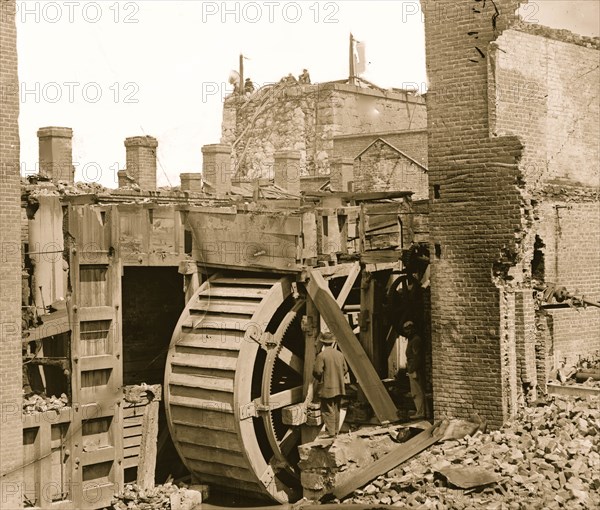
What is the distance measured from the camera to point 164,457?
1472 cm

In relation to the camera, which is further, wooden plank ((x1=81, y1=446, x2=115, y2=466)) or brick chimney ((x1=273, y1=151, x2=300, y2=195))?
brick chimney ((x1=273, y1=151, x2=300, y2=195))

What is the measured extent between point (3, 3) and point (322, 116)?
23.1 metres

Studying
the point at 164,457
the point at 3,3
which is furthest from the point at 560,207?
the point at 3,3

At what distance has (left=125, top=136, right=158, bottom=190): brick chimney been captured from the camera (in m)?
23.9

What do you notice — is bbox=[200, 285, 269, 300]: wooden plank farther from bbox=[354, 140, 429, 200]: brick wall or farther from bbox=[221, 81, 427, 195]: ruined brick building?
bbox=[221, 81, 427, 195]: ruined brick building

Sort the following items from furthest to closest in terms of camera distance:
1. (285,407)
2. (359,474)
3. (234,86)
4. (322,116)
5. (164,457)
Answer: (234,86) → (322,116) → (164,457) → (285,407) → (359,474)

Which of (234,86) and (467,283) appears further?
(234,86)

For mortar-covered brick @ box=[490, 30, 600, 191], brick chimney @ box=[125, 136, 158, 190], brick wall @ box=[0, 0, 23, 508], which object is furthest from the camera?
brick chimney @ box=[125, 136, 158, 190]

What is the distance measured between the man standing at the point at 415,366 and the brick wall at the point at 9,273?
5.37 meters

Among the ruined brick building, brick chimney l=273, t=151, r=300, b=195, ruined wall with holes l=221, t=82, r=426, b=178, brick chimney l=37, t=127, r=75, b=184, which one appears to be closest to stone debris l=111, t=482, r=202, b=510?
brick chimney l=37, t=127, r=75, b=184

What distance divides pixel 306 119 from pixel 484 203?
23356 millimetres

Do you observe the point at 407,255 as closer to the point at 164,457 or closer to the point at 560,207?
the point at 560,207

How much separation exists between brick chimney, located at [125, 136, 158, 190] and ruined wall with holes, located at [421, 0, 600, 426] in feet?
42.5

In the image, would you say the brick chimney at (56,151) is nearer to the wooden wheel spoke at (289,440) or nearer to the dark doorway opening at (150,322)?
the dark doorway opening at (150,322)
